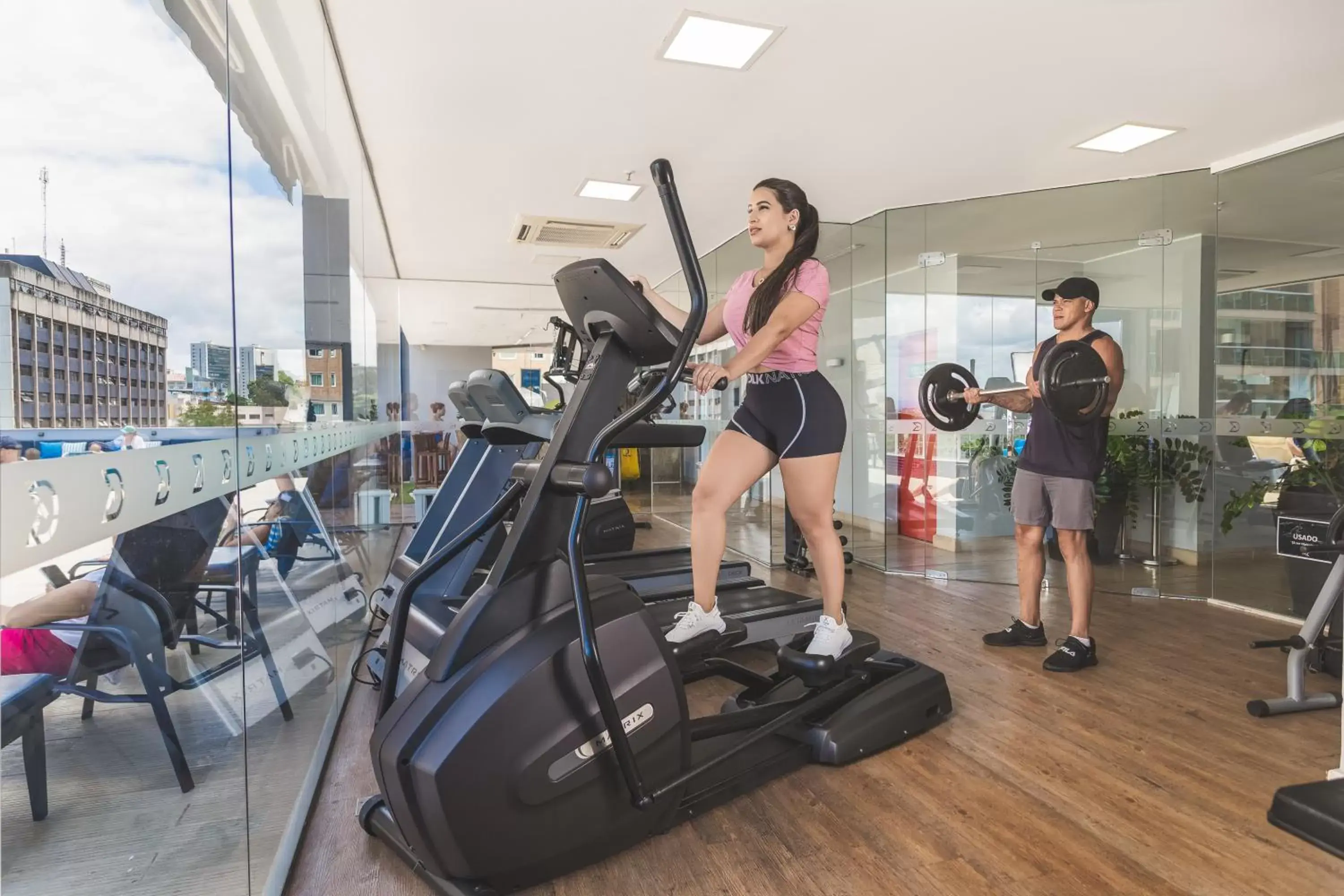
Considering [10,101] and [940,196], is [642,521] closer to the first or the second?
[940,196]

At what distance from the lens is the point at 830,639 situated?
2320 millimetres

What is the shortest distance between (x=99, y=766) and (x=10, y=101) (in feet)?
2.31

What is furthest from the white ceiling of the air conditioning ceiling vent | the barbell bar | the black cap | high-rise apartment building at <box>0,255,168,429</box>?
high-rise apartment building at <box>0,255,168,429</box>

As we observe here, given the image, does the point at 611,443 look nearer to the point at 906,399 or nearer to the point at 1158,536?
the point at 906,399

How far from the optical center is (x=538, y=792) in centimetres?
144

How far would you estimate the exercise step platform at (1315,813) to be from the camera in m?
1.48

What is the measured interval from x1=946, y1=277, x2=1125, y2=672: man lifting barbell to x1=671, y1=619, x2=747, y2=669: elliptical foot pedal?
51.2 inches

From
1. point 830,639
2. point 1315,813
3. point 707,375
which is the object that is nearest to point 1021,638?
point 830,639

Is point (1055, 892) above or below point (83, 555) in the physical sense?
below

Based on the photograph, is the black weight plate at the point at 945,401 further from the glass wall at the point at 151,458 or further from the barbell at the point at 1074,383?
the glass wall at the point at 151,458

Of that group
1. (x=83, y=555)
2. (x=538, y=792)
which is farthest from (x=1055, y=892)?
(x=83, y=555)

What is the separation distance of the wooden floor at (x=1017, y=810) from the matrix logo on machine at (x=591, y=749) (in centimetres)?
31

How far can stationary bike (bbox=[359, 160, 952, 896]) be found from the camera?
1.39m

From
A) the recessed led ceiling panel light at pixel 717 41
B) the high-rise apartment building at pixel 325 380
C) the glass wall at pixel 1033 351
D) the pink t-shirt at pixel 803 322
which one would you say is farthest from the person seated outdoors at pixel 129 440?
the glass wall at pixel 1033 351
